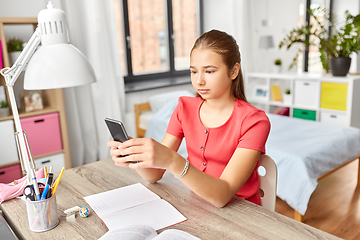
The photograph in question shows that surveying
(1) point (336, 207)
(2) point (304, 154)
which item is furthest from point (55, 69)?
(1) point (336, 207)

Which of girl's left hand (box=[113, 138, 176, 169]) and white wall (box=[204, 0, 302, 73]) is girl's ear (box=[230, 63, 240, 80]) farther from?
white wall (box=[204, 0, 302, 73])

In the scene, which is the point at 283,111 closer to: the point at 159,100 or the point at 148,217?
the point at 159,100

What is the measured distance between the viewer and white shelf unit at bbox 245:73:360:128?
3.26 meters

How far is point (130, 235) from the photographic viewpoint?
0.80 m

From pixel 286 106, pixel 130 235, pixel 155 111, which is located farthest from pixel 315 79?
pixel 130 235

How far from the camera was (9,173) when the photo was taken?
2.41 m

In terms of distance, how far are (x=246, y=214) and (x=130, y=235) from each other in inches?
13.9

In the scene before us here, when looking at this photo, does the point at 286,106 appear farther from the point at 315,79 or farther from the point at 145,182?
the point at 145,182

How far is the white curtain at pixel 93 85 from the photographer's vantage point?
288cm

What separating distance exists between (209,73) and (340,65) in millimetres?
2750

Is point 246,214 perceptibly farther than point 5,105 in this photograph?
No

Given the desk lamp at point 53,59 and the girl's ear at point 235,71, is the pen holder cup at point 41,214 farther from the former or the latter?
the girl's ear at point 235,71

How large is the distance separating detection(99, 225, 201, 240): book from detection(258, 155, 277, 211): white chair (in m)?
0.46

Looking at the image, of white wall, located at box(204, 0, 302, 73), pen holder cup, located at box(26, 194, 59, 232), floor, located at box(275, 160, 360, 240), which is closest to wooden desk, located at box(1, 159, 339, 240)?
pen holder cup, located at box(26, 194, 59, 232)
